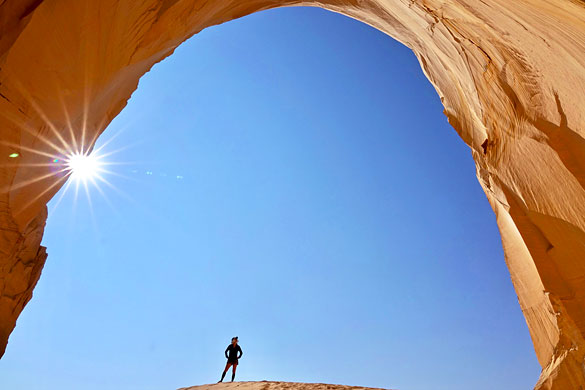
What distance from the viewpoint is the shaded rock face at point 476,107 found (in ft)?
12.9

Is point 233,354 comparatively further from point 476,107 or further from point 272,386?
point 476,107

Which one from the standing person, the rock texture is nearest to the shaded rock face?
the rock texture

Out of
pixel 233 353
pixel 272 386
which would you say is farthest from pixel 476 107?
pixel 233 353

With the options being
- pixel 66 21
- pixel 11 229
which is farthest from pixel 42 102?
pixel 11 229

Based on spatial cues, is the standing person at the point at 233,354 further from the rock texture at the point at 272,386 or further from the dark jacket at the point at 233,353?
the rock texture at the point at 272,386

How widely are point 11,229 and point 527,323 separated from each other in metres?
8.28

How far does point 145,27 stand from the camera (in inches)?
220

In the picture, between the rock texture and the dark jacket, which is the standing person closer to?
the dark jacket

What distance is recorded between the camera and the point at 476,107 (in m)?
6.39

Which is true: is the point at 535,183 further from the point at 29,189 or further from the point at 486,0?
the point at 29,189

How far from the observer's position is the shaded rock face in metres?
3.94

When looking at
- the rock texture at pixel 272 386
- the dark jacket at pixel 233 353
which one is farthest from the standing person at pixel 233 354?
the rock texture at pixel 272 386

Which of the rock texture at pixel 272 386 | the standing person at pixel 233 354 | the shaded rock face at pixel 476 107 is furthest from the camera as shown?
the standing person at pixel 233 354

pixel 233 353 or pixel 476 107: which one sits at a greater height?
pixel 476 107
